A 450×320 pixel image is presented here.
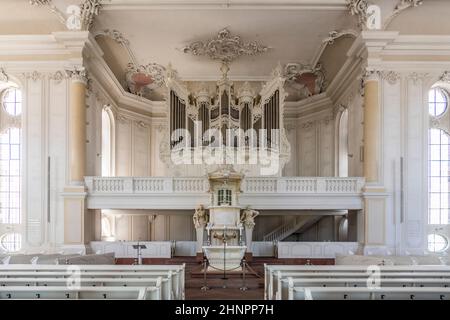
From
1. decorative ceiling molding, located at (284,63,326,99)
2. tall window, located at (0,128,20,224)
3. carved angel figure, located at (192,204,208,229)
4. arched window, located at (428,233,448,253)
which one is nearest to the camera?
carved angel figure, located at (192,204,208,229)

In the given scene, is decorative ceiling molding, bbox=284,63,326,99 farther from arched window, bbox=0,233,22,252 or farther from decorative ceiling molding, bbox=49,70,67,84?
arched window, bbox=0,233,22,252

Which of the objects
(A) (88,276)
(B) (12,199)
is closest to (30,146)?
(B) (12,199)

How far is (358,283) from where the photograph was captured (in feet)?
22.3

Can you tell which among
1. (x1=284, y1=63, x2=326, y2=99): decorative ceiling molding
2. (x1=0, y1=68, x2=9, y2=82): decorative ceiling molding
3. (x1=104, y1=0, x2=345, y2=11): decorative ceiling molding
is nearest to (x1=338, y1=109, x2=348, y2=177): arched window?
(x1=284, y1=63, x2=326, y2=99): decorative ceiling molding

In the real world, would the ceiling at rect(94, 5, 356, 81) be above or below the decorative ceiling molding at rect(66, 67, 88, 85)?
above

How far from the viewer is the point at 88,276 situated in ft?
25.2

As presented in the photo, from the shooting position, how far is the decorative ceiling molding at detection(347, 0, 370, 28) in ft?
50.7

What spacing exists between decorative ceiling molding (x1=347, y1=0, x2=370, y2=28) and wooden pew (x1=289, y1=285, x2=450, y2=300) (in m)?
11.7

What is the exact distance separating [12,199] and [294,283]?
45.4 ft

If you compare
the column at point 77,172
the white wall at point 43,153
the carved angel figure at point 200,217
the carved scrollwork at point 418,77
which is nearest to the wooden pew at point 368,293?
the carved angel figure at point 200,217

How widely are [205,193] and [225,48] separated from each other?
6.08m

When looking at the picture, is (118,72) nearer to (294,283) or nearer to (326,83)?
(326,83)
